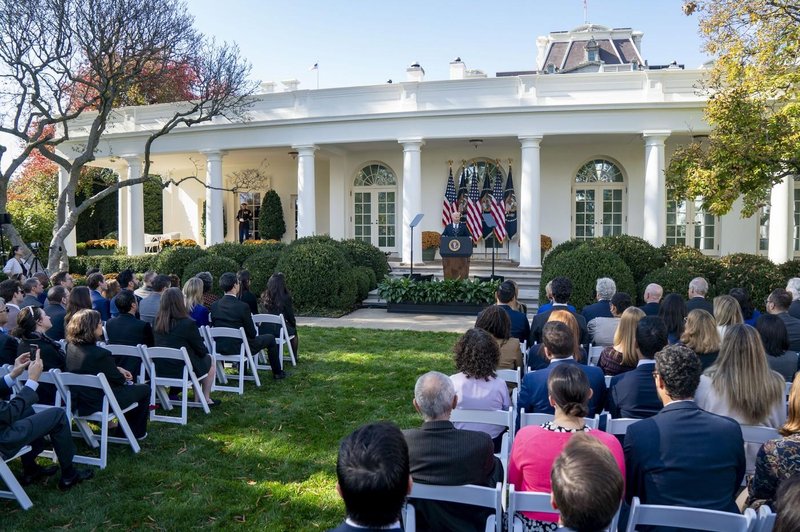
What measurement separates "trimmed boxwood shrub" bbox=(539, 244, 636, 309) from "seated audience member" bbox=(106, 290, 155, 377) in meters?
8.50

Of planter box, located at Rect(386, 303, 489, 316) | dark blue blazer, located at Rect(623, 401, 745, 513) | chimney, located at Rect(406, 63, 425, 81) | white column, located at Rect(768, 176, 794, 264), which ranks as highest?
chimney, located at Rect(406, 63, 425, 81)

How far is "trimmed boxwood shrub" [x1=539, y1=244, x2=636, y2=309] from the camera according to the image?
12.0 m

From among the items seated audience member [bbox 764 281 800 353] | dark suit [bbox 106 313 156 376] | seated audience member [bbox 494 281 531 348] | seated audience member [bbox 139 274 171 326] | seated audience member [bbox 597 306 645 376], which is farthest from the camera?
seated audience member [bbox 139 274 171 326]

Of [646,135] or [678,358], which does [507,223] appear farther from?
[678,358]

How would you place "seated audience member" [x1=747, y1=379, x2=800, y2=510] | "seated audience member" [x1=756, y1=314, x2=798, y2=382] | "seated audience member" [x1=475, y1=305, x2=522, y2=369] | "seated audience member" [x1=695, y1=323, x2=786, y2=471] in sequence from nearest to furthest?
1. "seated audience member" [x1=747, y1=379, x2=800, y2=510]
2. "seated audience member" [x1=695, y1=323, x2=786, y2=471]
3. "seated audience member" [x1=756, y1=314, x2=798, y2=382]
4. "seated audience member" [x1=475, y1=305, x2=522, y2=369]

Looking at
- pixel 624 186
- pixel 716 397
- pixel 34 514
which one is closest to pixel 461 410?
pixel 716 397

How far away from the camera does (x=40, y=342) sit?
17.1ft

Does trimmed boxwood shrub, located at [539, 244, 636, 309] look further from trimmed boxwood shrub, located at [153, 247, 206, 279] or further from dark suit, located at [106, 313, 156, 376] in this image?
trimmed boxwood shrub, located at [153, 247, 206, 279]

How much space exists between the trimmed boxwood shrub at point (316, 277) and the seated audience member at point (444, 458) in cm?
1080

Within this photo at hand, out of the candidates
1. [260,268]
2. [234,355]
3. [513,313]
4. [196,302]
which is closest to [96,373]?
[234,355]

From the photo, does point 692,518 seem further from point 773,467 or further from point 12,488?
point 12,488

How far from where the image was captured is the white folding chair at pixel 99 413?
4840mm

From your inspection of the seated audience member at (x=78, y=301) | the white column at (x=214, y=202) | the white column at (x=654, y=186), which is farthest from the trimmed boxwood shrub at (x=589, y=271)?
the white column at (x=214, y=202)

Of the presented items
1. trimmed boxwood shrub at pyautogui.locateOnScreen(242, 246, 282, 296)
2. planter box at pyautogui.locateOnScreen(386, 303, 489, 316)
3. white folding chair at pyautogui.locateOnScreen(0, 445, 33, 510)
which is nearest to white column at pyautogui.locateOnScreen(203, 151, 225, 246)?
trimmed boxwood shrub at pyautogui.locateOnScreen(242, 246, 282, 296)
